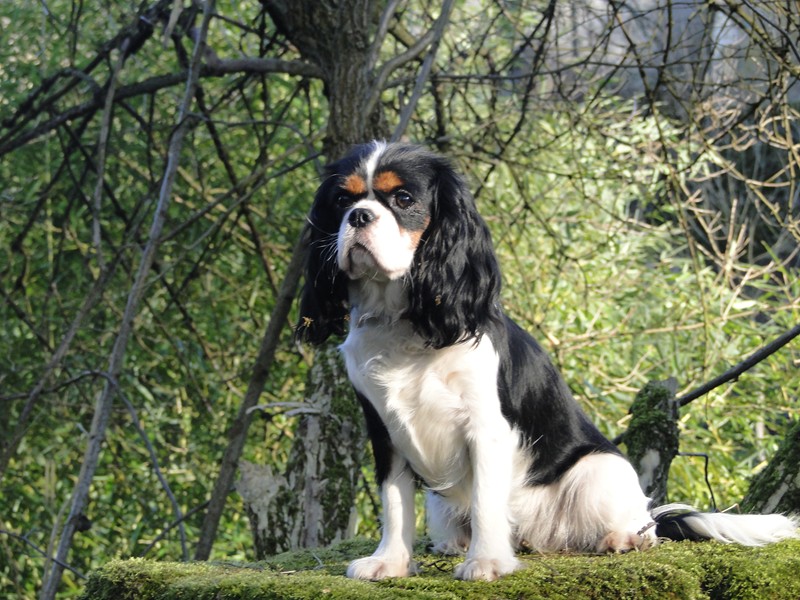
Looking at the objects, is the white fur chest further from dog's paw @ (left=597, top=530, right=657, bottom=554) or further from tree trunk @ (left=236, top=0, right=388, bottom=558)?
tree trunk @ (left=236, top=0, right=388, bottom=558)

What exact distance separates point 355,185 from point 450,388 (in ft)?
2.09

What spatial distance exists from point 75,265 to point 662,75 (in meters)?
3.53

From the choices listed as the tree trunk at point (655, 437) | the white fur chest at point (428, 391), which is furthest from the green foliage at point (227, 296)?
the white fur chest at point (428, 391)

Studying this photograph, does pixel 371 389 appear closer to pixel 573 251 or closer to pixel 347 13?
pixel 347 13

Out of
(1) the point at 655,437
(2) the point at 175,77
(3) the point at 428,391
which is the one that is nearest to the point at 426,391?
(3) the point at 428,391

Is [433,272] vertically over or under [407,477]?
over

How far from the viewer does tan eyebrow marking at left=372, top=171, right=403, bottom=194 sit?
299cm

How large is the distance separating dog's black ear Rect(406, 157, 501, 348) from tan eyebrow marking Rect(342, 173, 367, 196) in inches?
8.3

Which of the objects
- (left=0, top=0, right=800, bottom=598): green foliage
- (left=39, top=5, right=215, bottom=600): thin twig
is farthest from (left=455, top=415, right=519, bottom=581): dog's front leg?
(left=0, top=0, right=800, bottom=598): green foliage

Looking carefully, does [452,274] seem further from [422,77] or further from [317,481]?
[317,481]

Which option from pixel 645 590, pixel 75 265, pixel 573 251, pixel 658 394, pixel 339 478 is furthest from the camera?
pixel 573 251

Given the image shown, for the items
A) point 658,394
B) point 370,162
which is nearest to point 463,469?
point 370,162

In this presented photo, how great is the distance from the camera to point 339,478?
14.5 ft

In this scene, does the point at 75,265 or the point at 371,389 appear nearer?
the point at 371,389
